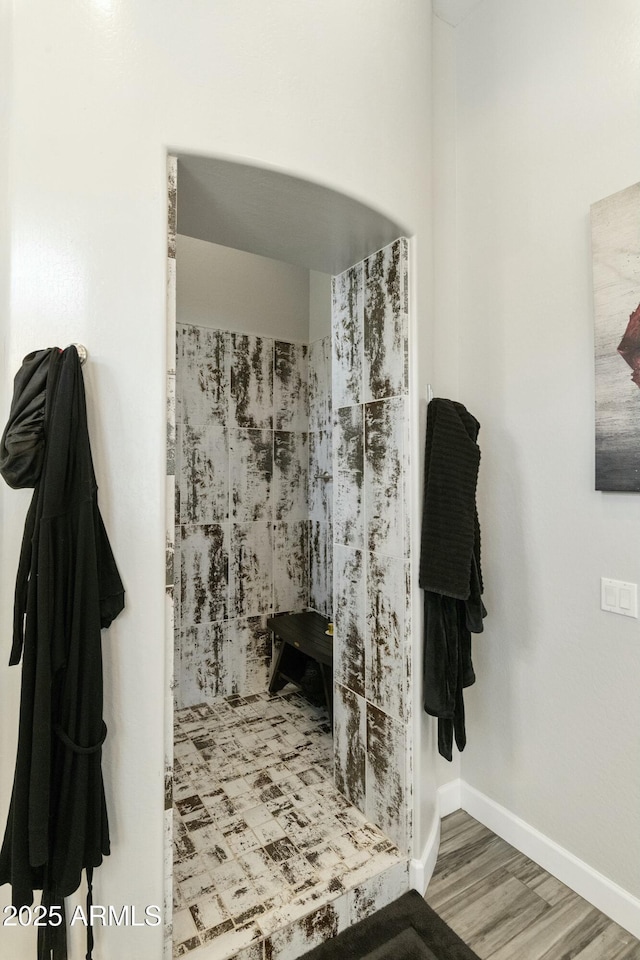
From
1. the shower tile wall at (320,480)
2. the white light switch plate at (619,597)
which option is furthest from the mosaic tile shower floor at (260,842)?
the white light switch plate at (619,597)

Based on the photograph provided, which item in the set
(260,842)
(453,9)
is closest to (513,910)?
(260,842)

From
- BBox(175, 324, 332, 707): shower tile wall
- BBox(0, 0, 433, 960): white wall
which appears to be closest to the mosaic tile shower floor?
BBox(0, 0, 433, 960): white wall

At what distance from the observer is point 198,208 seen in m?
1.42

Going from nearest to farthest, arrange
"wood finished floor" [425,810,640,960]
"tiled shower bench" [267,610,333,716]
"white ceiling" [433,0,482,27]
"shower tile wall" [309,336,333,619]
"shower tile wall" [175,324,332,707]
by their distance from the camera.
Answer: "wood finished floor" [425,810,640,960] < "white ceiling" [433,0,482,27] < "tiled shower bench" [267,610,333,716] < "shower tile wall" [175,324,332,707] < "shower tile wall" [309,336,333,619]

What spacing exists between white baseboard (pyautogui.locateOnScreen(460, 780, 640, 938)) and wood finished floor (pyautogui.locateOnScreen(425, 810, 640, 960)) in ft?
0.08

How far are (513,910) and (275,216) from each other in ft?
7.50

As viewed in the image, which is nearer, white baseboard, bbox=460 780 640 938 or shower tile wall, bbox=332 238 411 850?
white baseboard, bbox=460 780 640 938

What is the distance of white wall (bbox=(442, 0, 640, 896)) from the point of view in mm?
1460

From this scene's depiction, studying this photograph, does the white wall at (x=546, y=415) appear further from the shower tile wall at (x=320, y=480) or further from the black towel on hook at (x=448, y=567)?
the shower tile wall at (x=320, y=480)

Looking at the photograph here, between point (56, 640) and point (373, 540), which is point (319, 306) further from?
point (56, 640)

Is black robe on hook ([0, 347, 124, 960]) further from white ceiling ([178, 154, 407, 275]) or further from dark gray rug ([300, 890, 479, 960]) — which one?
dark gray rug ([300, 890, 479, 960])

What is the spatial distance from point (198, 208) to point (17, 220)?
0.53 meters

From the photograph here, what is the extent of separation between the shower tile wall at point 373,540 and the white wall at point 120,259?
2.27 ft

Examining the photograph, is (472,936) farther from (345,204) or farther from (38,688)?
(345,204)
